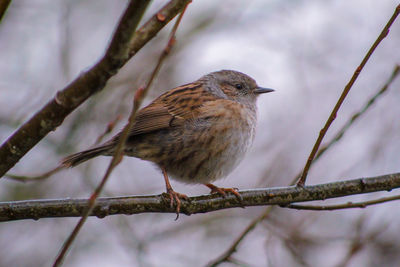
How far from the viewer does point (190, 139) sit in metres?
5.29

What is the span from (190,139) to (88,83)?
272cm

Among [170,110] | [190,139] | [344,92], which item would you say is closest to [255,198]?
[344,92]

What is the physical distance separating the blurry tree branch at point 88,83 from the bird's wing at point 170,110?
253 centimetres

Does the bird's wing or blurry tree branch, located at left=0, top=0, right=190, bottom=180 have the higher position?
the bird's wing

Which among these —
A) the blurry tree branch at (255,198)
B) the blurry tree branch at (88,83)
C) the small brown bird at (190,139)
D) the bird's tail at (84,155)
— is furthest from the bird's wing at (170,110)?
the blurry tree branch at (88,83)

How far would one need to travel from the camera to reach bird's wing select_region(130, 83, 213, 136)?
17.7ft

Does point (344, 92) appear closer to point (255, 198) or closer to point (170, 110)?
point (255, 198)

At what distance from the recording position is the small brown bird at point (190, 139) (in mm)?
5281

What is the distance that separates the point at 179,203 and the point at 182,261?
3.40 metres

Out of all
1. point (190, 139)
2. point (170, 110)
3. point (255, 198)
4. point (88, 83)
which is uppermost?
point (170, 110)

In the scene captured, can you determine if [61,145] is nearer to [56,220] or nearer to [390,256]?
[56,220]

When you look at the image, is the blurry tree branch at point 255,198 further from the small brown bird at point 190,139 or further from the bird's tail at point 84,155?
the bird's tail at point 84,155

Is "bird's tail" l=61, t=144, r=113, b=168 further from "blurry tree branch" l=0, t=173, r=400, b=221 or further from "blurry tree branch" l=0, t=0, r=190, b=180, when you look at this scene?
"blurry tree branch" l=0, t=0, r=190, b=180

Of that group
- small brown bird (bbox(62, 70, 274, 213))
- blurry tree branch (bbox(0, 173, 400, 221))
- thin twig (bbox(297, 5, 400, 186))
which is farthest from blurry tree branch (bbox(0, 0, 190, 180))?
small brown bird (bbox(62, 70, 274, 213))
